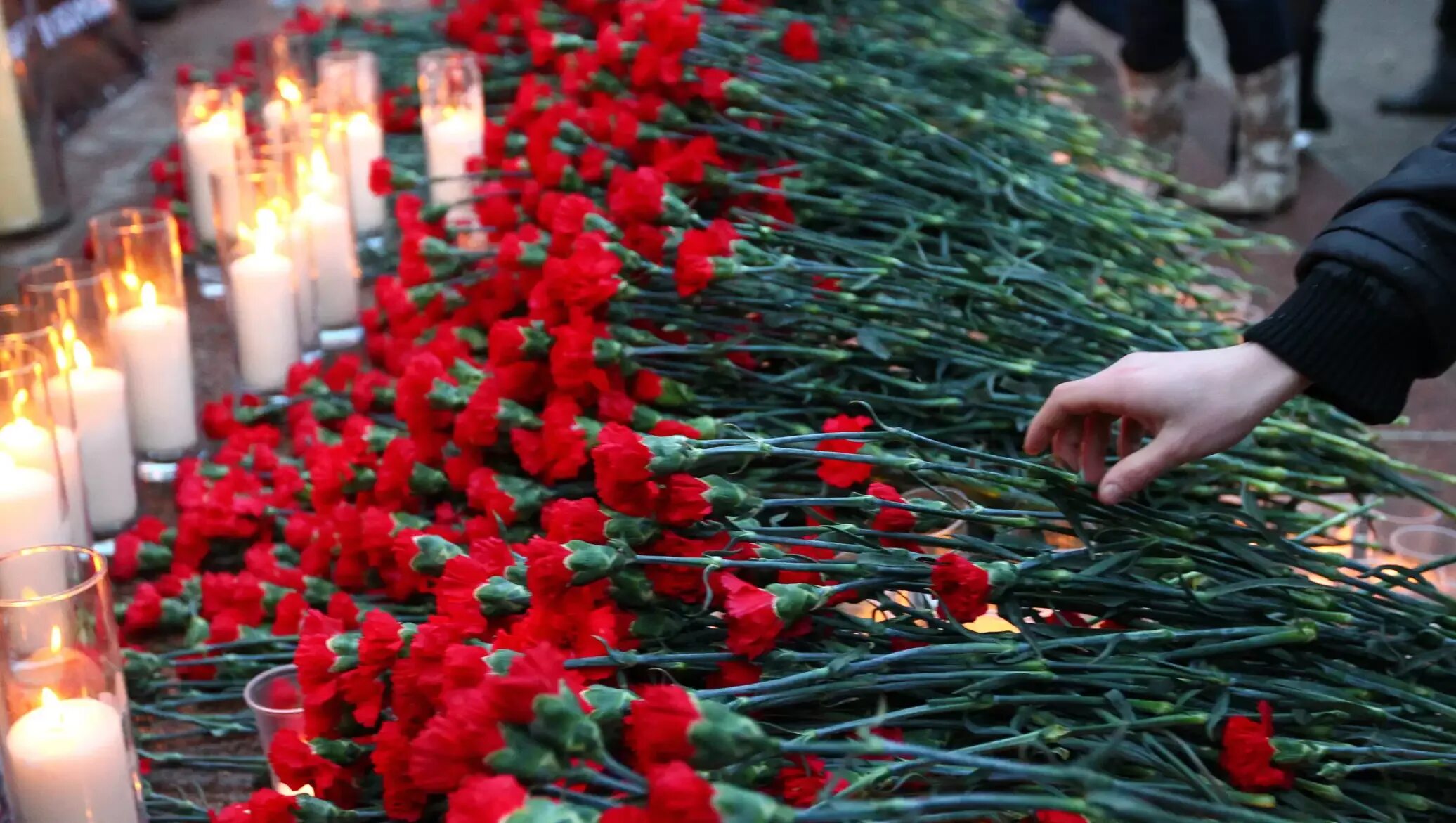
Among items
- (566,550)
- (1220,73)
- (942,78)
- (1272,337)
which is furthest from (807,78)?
(1220,73)

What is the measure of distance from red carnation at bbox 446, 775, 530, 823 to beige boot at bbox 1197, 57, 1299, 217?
176cm

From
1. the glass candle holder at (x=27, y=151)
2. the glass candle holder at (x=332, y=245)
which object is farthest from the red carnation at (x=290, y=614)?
the glass candle holder at (x=27, y=151)

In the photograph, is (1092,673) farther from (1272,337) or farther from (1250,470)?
(1250,470)

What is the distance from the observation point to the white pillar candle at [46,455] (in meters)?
1.02

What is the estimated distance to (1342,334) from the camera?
76 centimetres

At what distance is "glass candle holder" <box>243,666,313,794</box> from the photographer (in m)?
0.82

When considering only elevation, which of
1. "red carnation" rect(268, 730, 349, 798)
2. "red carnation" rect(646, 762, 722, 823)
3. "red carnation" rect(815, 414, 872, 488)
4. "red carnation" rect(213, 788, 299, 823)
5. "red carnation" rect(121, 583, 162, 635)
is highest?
"red carnation" rect(646, 762, 722, 823)

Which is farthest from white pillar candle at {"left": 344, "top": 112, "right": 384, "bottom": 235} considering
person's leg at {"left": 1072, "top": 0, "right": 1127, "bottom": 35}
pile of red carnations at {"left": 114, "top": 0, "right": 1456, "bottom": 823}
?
person's leg at {"left": 1072, "top": 0, "right": 1127, "bottom": 35}

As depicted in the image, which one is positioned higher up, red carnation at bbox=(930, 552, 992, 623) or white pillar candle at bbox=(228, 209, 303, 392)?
red carnation at bbox=(930, 552, 992, 623)

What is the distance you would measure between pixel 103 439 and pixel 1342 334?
996 mm

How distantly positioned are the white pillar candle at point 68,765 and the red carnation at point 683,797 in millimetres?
474

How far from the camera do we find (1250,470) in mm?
1010

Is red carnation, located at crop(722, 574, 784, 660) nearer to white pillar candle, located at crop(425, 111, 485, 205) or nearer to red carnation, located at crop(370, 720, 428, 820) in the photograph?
red carnation, located at crop(370, 720, 428, 820)

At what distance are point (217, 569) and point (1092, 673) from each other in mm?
782
